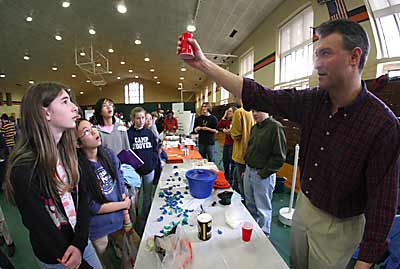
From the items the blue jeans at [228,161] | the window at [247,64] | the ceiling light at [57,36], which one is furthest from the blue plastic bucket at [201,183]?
the ceiling light at [57,36]

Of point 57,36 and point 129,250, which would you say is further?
point 57,36

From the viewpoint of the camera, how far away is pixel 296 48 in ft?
16.4

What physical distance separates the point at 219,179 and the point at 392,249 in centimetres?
125

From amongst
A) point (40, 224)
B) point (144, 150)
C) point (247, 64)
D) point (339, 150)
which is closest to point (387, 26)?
point (339, 150)

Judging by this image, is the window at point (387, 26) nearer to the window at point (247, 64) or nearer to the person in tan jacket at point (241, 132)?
the person in tan jacket at point (241, 132)

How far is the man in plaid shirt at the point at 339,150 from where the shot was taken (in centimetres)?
75

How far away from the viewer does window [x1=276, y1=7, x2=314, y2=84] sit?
4520 millimetres

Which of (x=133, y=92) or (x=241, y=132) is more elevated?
(x=133, y=92)

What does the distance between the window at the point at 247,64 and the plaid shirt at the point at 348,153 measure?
7.26 m

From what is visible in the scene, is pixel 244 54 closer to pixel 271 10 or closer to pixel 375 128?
pixel 271 10

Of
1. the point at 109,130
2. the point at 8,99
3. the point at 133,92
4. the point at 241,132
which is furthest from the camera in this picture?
the point at 133,92

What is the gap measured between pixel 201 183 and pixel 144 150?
1376mm

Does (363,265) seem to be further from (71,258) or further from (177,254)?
(71,258)

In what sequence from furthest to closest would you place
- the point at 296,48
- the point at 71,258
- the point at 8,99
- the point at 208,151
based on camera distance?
the point at 8,99 → the point at 296,48 → the point at 208,151 → the point at 71,258
